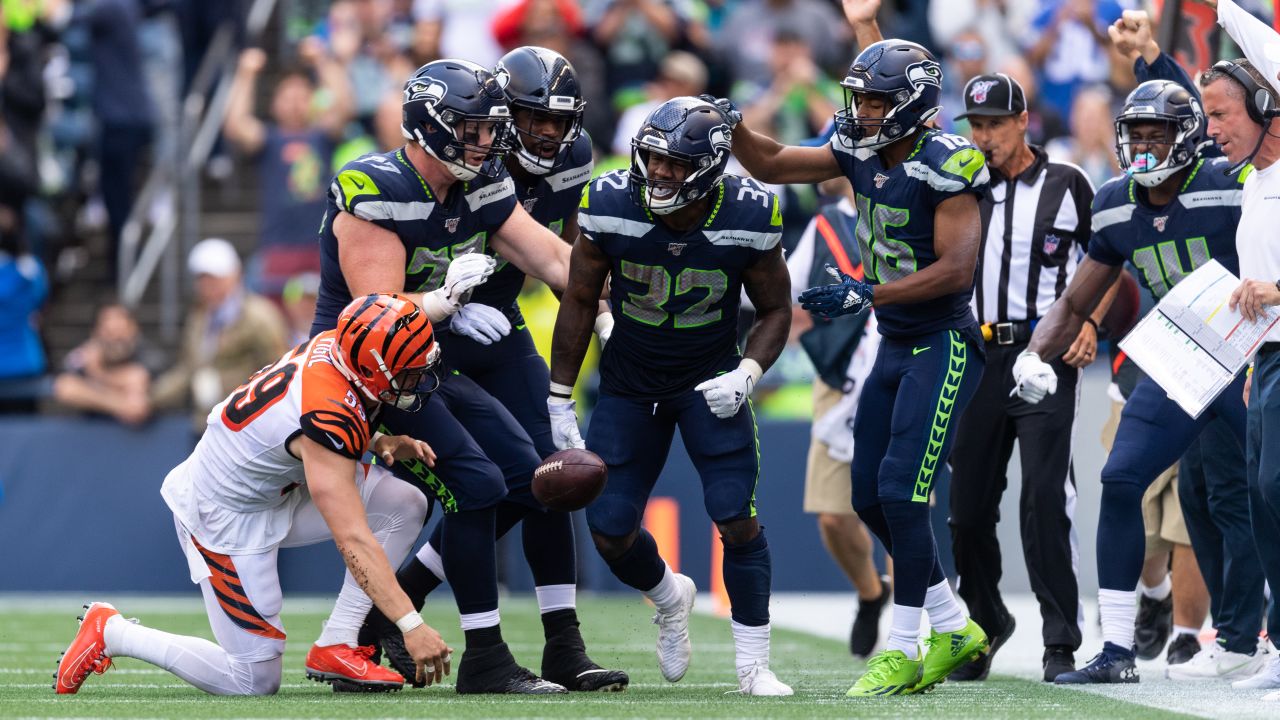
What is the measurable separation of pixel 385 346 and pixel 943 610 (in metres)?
2.13

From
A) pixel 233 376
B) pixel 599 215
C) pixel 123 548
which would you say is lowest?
pixel 123 548

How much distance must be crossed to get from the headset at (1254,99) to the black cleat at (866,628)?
2.79 m

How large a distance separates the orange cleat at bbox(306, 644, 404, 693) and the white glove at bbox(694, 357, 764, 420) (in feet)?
4.58

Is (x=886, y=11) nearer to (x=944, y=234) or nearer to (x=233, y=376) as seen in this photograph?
(x=233, y=376)

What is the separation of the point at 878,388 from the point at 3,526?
715cm

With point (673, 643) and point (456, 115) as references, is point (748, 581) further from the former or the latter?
point (456, 115)

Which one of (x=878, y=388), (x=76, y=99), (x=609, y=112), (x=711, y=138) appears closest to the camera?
(x=711, y=138)

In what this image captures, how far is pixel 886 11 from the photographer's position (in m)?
14.2

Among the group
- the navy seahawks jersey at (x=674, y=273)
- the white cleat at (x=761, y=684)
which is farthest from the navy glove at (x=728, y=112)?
the white cleat at (x=761, y=684)

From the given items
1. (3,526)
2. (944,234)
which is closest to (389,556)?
(944,234)

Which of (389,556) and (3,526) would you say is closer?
(389,556)

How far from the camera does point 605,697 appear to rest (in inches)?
236

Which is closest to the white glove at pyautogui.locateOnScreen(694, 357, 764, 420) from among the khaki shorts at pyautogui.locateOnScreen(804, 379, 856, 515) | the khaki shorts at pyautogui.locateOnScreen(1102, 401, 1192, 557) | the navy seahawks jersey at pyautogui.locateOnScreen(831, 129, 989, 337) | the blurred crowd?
the navy seahawks jersey at pyautogui.locateOnScreen(831, 129, 989, 337)

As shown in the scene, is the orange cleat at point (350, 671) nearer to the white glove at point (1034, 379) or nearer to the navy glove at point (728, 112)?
the navy glove at point (728, 112)
